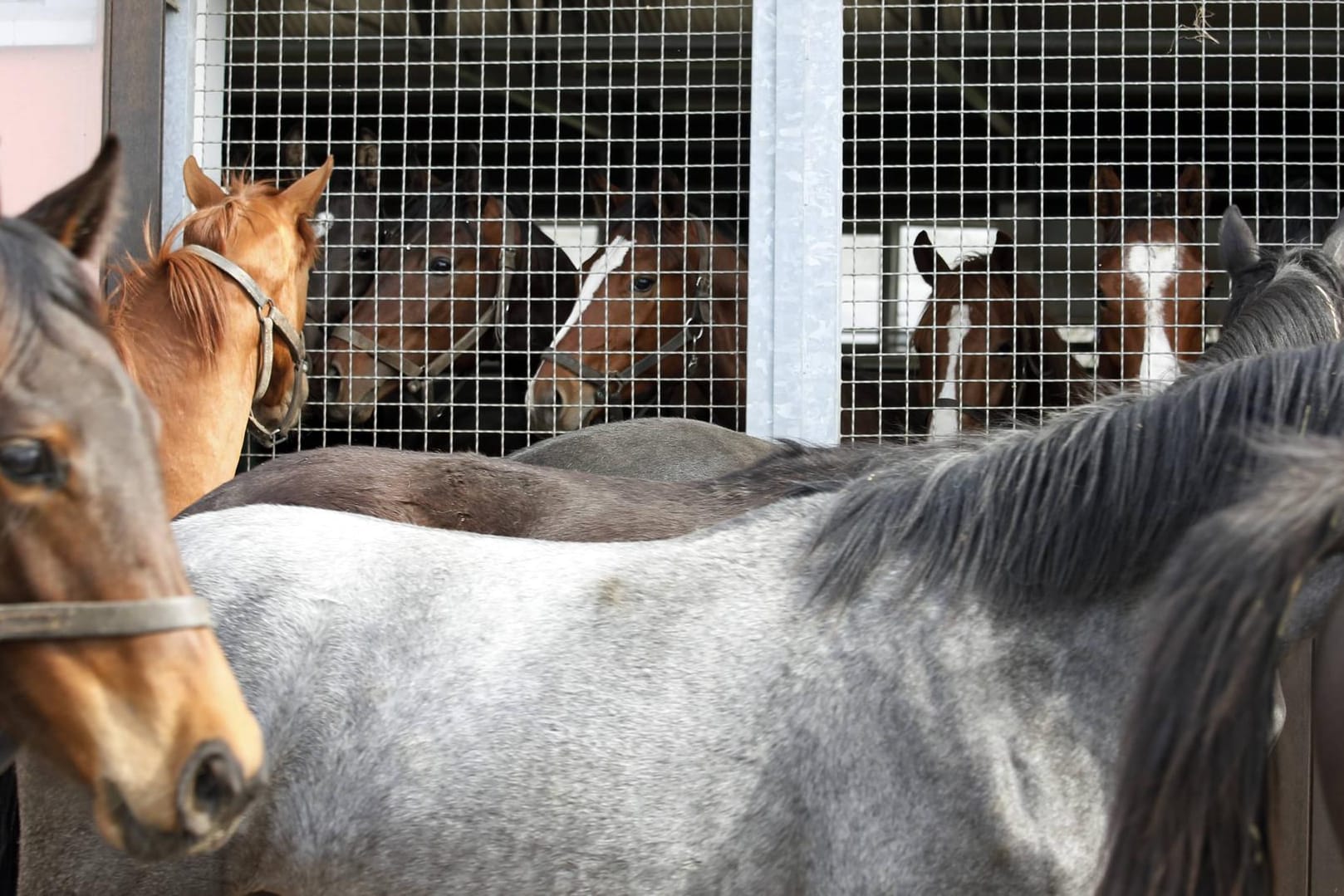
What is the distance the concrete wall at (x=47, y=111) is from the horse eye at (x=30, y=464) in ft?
13.2

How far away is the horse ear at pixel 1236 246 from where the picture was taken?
4.57m

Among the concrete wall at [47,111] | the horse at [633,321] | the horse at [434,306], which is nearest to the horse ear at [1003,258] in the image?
the horse at [633,321]

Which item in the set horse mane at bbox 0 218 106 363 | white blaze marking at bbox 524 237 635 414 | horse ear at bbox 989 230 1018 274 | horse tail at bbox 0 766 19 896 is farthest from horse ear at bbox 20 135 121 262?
horse ear at bbox 989 230 1018 274

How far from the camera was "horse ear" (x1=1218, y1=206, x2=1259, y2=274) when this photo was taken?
4.57 metres

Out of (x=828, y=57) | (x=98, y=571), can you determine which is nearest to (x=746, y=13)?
(x=828, y=57)

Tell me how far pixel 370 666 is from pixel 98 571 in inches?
33.5

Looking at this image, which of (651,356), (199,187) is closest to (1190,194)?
(651,356)

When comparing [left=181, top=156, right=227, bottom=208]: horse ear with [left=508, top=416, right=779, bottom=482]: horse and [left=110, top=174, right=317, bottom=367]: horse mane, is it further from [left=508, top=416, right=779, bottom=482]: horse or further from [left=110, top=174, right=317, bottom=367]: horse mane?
[left=508, top=416, right=779, bottom=482]: horse

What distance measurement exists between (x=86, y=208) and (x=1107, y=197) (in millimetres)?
5624

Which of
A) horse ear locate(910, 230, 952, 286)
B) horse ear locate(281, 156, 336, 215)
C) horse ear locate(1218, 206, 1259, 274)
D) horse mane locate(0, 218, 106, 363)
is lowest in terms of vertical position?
horse mane locate(0, 218, 106, 363)

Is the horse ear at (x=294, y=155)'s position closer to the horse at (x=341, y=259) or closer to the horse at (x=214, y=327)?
the horse at (x=341, y=259)

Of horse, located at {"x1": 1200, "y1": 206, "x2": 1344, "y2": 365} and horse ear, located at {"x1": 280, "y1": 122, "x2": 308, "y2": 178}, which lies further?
horse ear, located at {"x1": 280, "y1": 122, "x2": 308, "y2": 178}

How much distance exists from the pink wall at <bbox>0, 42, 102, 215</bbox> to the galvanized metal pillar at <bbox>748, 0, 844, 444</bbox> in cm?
257

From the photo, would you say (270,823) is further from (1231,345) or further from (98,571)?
(1231,345)
